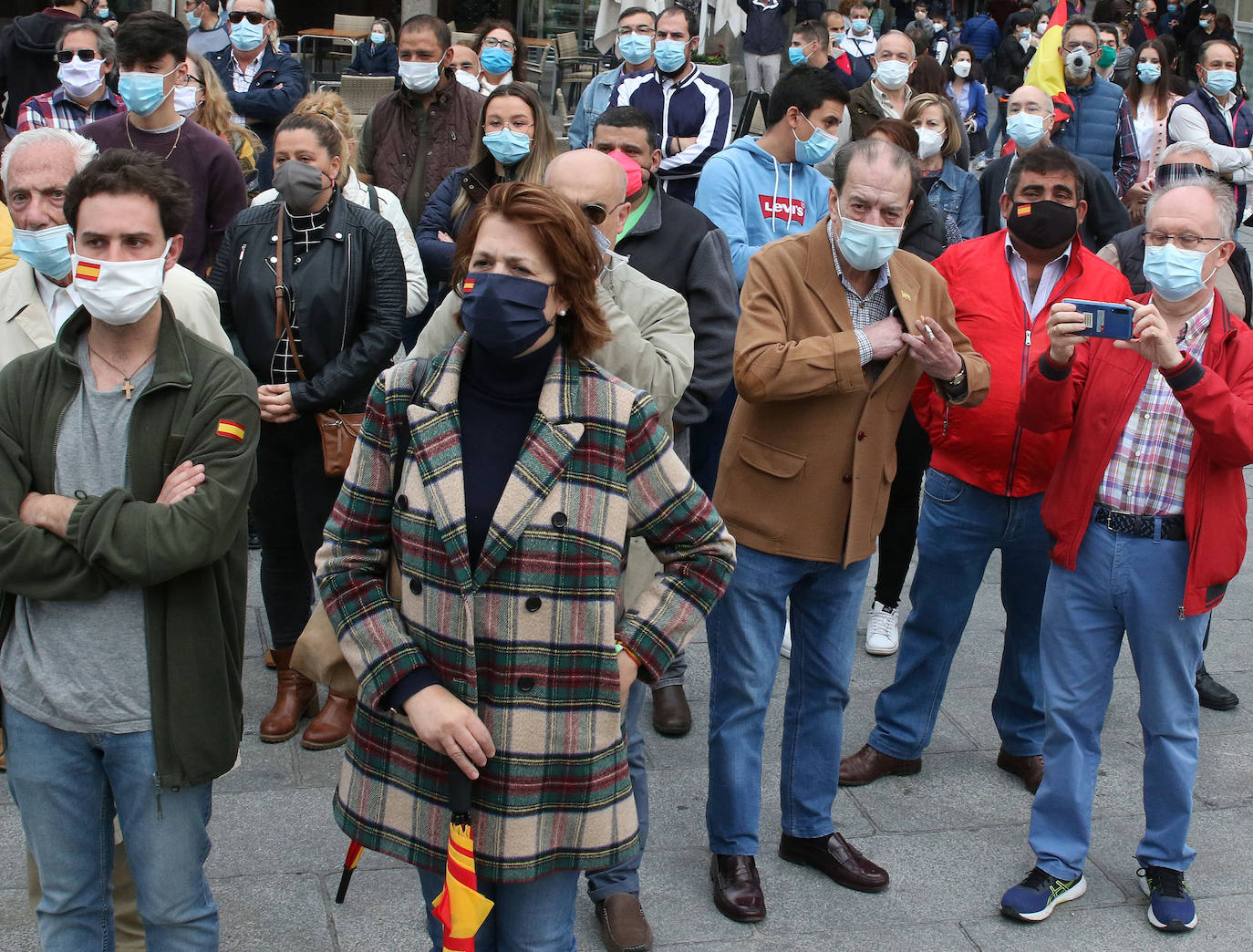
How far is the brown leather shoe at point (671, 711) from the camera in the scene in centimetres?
489

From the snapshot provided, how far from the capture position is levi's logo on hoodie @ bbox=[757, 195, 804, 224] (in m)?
5.43

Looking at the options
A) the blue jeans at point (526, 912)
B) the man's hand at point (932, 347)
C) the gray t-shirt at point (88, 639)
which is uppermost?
the man's hand at point (932, 347)

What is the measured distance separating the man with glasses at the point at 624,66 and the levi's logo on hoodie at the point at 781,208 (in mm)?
3134

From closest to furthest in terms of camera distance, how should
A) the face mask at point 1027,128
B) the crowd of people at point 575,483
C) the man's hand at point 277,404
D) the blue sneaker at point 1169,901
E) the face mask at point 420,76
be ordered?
the crowd of people at point 575,483, the blue sneaker at point 1169,901, the man's hand at point 277,404, the face mask at point 420,76, the face mask at point 1027,128

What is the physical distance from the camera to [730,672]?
12.7 feet

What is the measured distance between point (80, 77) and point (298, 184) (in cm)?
328

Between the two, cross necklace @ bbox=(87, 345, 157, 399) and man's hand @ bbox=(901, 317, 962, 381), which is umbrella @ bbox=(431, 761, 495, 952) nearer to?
cross necklace @ bbox=(87, 345, 157, 399)

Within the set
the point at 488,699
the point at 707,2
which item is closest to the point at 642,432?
the point at 488,699

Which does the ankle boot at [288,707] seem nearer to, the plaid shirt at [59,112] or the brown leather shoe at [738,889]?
the brown leather shoe at [738,889]

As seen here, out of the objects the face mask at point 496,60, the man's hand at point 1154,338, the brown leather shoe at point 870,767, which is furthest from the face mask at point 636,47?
the man's hand at point 1154,338

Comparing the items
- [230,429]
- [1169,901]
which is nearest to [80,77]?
[230,429]

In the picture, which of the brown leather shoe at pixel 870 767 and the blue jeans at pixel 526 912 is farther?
the brown leather shoe at pixel 870 767

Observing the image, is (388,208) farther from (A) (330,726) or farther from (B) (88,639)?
(B) (88,639)

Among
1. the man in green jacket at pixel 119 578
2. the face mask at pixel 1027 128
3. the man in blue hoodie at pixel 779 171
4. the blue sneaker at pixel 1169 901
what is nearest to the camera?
the man in green jacket at pixel 119 578
